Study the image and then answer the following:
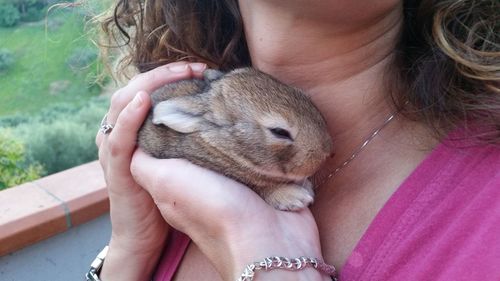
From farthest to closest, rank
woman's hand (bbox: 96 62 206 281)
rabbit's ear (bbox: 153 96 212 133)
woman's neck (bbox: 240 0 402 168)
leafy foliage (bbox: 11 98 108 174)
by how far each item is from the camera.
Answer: leafy foliage (bbox: 11 98 108 174)
woman's hand (bbox: 96 62 206 281)
rabbit's ear (bbox: 153 96 212 133)
woman's neck (bbox: 240 0 402 168)

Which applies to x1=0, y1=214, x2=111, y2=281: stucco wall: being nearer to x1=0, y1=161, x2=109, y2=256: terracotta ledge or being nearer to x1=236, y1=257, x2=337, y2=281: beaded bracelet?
x1=0, y1=161, x2=109, y2=256: terracotta ledge

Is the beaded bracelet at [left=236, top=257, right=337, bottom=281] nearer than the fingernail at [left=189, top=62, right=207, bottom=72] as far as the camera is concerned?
Yes

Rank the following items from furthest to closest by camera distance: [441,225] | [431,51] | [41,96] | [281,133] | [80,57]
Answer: [41,96] → [80,57] → [281,133] → [431,51] → [441,225]

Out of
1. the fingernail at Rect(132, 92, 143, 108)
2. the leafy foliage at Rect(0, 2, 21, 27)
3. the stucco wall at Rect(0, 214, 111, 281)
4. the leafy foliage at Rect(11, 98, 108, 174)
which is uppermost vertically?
the fingernail at Rect(132, 92, 143, 108)

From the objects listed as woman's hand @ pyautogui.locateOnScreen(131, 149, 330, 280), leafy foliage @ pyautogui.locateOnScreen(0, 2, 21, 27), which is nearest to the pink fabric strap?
woman's hand @ pyautogui.locateOnScreen(131, 149, 330, 280)

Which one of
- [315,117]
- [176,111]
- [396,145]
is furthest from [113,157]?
[396,145]

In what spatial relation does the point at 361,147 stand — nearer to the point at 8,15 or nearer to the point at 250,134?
the point at 250,134

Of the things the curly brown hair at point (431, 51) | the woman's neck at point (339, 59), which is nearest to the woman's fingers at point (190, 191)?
the woman's neck at point (339, 59)

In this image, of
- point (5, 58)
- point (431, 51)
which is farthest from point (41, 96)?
point (431, 51)
